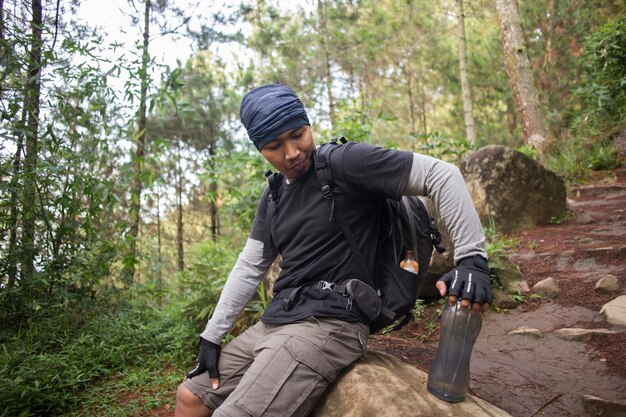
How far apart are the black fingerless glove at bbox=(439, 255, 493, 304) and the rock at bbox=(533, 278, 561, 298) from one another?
2.58 m

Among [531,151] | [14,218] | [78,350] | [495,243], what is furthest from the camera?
[531,151]

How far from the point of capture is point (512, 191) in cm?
604

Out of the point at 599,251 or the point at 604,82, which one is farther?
the point at 604,82

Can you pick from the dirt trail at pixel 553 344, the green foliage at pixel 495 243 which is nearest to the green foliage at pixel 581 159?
the dirt trail at pixel 553 344

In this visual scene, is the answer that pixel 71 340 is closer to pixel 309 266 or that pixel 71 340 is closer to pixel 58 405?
pixel 58 405

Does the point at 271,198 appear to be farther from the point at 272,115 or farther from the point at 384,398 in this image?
the point at 384,398

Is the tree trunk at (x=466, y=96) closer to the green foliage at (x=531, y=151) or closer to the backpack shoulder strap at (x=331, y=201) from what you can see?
the green foliage at (x=531, y=151)

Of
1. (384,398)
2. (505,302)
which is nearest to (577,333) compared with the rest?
(505,302)

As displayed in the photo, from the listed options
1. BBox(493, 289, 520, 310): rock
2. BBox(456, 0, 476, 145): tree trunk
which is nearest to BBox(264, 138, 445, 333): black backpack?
BBox(493, 289, 520, 310): rock

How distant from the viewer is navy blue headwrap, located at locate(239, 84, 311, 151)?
204cm

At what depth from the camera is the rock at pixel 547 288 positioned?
12.5 ft

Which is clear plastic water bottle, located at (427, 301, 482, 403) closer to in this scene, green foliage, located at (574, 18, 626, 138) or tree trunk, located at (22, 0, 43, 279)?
tree trunk, located at (22, 0, 43, 279)

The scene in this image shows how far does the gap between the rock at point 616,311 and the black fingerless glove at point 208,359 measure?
9.11 ft

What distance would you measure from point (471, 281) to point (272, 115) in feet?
3.71
